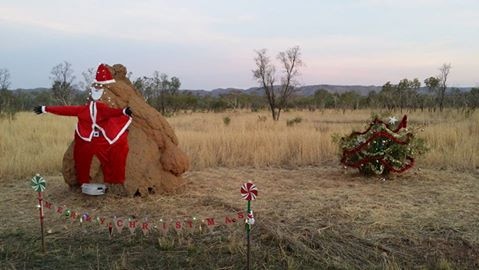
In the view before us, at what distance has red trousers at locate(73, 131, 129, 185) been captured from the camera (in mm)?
7117

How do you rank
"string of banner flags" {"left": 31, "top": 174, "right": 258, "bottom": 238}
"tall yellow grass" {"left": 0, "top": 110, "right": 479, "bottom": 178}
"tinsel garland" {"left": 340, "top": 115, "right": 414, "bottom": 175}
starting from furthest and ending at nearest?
"tall yellow grass" {"left": 0, "top": 110, "right": 479, "bottom": 178}
"tinsel garland" {"left": 340, "top": 115, "right": 414, "bottom": 175}
"string of banner flags" {"left": 31, "top": 174, "right": 258, "bottom": 238}

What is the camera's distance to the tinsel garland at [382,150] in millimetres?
8648

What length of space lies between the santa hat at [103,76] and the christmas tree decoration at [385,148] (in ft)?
13.9

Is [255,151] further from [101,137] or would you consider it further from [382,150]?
[101,137]

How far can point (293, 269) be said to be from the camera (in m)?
4.70

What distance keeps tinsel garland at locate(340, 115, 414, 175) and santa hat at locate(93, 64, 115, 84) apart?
4.23 m

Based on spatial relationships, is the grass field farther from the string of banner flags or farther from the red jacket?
the red jacket

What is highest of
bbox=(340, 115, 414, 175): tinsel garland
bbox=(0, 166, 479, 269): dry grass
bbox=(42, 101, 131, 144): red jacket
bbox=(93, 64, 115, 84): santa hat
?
bbox=(93, 64, 115, 84): santa hat

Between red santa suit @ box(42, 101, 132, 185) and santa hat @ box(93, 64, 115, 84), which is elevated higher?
santa hat @ box(93, 64, 115, 84)

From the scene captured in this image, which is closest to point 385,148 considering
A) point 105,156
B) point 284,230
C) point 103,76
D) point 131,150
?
point 284,230

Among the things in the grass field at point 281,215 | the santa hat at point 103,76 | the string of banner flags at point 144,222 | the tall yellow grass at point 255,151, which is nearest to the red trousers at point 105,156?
A: the grass field at point 281,215

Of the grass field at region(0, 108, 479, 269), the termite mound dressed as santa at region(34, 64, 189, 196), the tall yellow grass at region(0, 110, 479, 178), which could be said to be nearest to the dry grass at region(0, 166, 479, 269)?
the grass field at region(0, 108, 479, 269)

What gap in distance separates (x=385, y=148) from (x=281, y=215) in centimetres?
313

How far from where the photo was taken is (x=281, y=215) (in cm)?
637
